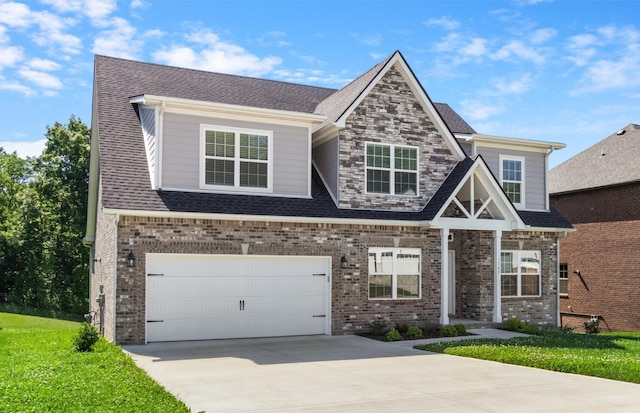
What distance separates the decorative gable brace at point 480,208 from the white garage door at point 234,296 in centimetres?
408

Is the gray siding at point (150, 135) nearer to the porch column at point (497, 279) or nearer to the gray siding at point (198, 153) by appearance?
the gray siding at point (198, 153)

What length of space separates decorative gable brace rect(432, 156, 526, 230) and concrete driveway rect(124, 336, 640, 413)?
198 inches

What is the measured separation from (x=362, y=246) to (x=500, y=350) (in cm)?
520

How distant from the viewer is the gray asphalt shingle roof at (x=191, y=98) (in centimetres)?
1530

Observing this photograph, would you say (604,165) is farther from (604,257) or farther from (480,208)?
(480,208)

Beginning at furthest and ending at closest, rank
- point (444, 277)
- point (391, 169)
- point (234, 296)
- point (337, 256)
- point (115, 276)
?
point (391, 169), point (444, 277), point (337, 256), point (234, 296), point (115, 276)

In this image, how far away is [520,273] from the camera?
20.4 meters

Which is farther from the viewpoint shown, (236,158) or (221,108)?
(236,158)

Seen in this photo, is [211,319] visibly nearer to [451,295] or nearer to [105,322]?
[105,322]

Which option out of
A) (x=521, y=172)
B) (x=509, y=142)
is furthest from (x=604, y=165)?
(x=509, y=142)

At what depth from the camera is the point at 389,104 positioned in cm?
1862

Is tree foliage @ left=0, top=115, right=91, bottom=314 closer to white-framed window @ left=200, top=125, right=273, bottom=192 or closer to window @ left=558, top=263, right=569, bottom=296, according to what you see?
white-framed window @ left=200, top=125, right=273, bottom=192

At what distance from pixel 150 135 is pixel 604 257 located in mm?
18415

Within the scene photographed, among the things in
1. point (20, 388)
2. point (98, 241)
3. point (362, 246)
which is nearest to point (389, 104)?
point (362, 246)
